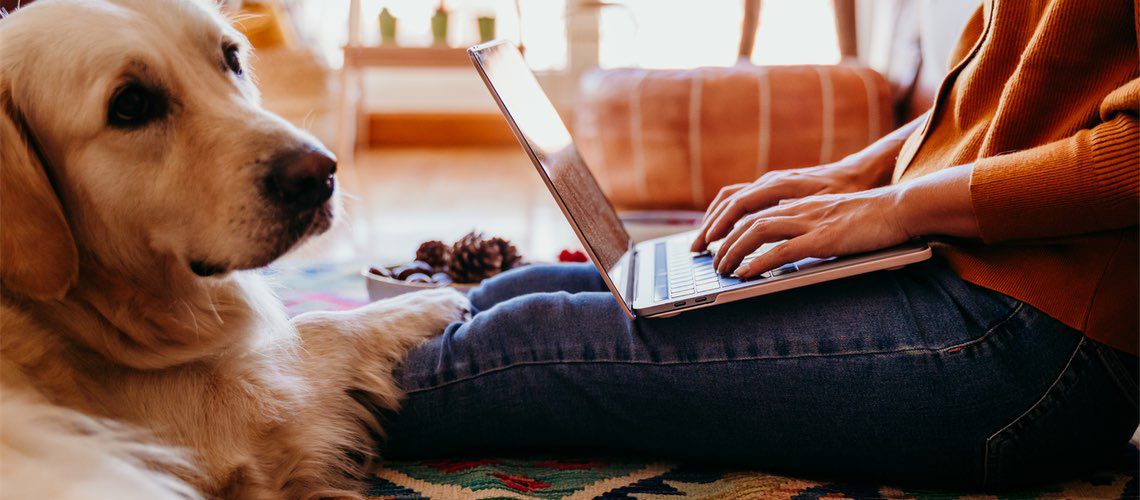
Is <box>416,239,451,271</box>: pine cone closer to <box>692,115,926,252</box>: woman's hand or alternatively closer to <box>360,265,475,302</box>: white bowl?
<box>360,265,475,302</box>: white bowl

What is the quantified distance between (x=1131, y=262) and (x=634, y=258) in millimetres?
678

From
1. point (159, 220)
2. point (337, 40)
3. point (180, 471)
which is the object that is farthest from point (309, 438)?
point (337, 40)

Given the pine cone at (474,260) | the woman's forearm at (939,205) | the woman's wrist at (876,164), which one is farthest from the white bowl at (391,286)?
the woman's forearm at (939,205)

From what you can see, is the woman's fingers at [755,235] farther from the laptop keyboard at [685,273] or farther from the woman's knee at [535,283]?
the woman's knee at [535,283]

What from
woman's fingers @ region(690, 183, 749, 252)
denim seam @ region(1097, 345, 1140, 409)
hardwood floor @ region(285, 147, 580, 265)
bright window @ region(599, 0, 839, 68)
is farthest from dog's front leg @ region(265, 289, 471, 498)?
bright window @ region(599, 0, 839, 68)

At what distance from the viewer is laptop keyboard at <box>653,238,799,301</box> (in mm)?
1016

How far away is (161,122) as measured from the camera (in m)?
0.97

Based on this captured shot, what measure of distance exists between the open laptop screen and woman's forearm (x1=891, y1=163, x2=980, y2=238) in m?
0.34

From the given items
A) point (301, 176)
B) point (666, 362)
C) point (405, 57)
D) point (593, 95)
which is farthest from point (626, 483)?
point (405, 57)

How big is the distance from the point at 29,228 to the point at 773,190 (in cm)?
87

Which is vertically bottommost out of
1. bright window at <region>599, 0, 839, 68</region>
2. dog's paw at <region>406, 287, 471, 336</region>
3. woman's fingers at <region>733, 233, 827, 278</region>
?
dog's paw at <region>406, 287, 471, 336</region>

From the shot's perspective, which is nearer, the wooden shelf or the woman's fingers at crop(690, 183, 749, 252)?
the woman's fingers at crop(690, 183, 749, 252)

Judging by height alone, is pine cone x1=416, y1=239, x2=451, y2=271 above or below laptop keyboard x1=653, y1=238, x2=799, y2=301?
below

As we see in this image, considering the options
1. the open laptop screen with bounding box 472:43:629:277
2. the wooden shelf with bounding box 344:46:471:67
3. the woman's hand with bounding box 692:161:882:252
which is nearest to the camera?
the open laptop screen with bounding box 472:43:629:277
